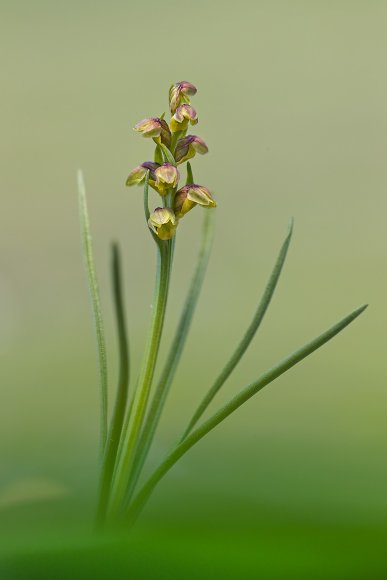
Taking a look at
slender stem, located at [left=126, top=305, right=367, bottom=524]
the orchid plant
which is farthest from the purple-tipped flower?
slender stem, located at [left=126, top=305, right=367, bottom=524]

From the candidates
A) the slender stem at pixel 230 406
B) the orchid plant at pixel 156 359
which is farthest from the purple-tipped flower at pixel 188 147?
the slender stem at pixel 230 406

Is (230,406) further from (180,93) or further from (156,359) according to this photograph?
(180,93)

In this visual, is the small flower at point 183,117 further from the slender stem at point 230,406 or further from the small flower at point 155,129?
the slender stem at point 230,406

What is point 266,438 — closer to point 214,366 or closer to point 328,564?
point 328,564

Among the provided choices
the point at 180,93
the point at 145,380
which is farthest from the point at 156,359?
the point at 180,93

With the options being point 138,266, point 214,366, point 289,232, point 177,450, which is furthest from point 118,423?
point 138,266
